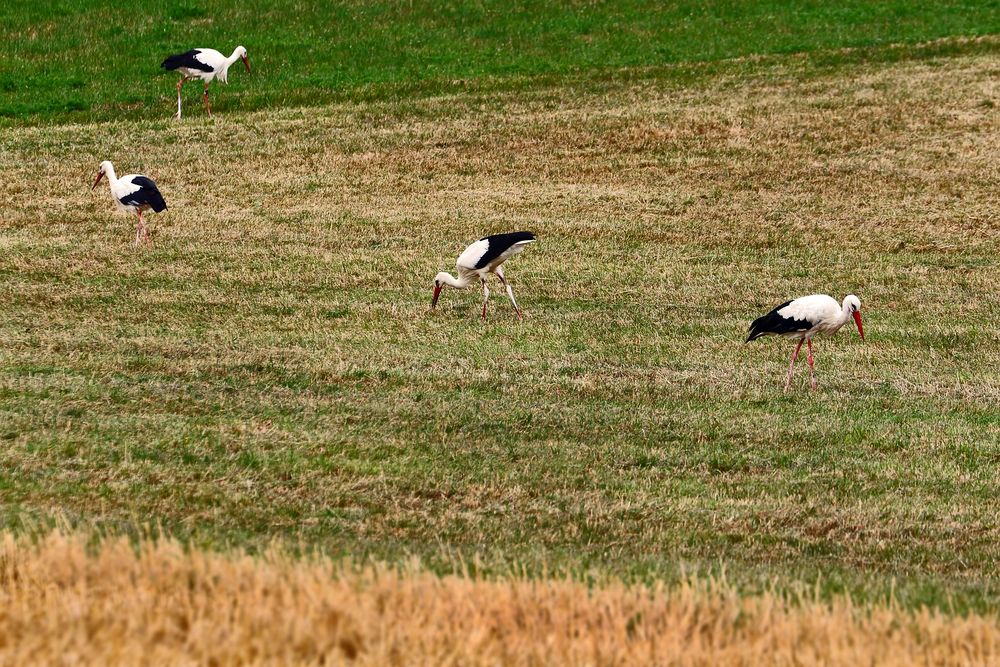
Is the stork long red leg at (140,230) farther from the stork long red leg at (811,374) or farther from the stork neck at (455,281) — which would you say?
the stork long red leg at (811,374)

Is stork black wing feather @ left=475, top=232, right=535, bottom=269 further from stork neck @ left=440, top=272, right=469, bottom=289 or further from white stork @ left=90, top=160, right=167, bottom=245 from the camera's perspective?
white stork @ left=90, top=160, right=167, bottom=245

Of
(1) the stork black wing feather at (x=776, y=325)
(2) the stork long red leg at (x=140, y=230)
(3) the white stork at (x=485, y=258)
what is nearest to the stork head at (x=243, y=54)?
(2) the stork long red leg at (x=140, y=230)

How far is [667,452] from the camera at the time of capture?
13211 mm

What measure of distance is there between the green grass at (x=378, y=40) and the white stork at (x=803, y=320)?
754 inches

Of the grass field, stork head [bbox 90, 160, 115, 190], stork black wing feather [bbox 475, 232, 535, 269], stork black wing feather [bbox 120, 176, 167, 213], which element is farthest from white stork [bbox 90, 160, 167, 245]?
stork black wing feather [bbox 475, 232, 535, 269]

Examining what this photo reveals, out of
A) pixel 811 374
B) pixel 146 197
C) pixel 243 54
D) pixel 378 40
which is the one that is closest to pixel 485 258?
pixel 811 374

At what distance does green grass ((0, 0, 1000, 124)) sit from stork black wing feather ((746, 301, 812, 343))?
1919 centimetres

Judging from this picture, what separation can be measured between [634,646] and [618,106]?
84.7ft

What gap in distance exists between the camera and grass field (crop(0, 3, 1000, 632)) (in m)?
11.3

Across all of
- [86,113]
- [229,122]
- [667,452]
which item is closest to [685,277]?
[667,452]

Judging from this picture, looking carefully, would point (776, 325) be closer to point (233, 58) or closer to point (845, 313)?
point (845, 313)

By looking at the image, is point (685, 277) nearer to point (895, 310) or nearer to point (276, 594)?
point (895, 310)

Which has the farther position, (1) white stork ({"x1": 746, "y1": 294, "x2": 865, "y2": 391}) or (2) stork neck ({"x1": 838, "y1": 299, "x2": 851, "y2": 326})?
(2) stork neck ({"x1": 838, "y1": 299, "x2": 851, "y2": 326})

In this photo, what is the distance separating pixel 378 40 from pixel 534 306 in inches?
790
